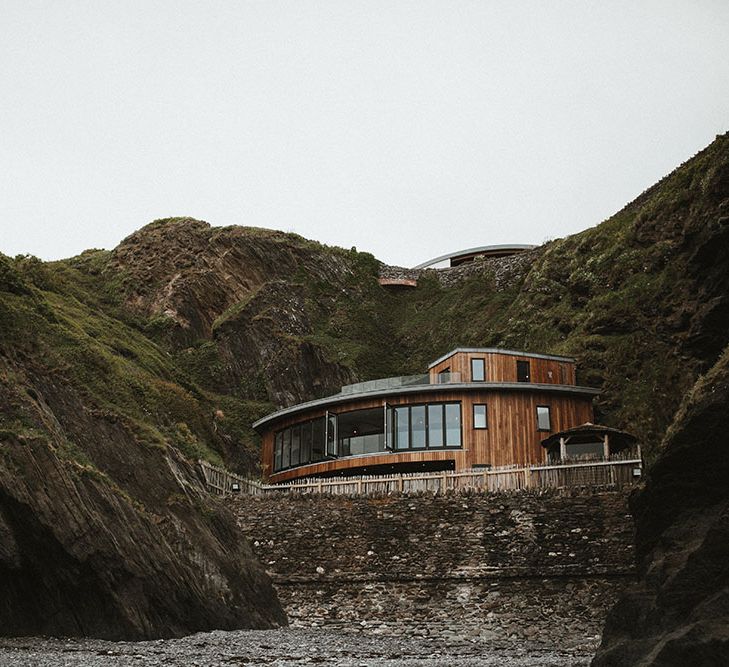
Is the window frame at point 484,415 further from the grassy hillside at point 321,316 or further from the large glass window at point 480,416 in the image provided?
the grassy hillside at point 321,316

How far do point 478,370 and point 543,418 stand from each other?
3273mm

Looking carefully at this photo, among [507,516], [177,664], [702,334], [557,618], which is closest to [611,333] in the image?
[702,334]

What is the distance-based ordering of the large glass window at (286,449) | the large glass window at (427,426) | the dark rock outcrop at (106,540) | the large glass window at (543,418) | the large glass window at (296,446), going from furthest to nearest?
the large glass window at (286,449)
the large glass window at (296,446)
the large glass window at (543,418)
the large glass window at (427,426)
the dark rock outcrop at (106,540)

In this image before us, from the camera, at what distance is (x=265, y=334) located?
5156 centimetres

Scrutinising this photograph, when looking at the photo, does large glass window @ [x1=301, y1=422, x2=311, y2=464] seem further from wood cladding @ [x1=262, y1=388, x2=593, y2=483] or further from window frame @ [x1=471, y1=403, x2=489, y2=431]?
window frame @ [x1=471, y1=403, x2=489, y2=431]

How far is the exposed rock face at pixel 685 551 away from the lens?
10.6 m

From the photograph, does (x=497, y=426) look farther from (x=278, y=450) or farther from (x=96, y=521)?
(x=96, y=521)

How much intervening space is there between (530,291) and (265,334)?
638 inches

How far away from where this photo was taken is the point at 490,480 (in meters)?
25.6

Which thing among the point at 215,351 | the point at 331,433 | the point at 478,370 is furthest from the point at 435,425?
the point at 215,351

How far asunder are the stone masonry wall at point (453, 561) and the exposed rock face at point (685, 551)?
22.0ft

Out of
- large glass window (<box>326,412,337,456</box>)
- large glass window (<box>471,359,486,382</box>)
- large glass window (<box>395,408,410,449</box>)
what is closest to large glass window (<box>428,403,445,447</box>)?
large glass window (<box>395,408,410,449</box>)

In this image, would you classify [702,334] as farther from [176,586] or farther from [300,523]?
[176,586]

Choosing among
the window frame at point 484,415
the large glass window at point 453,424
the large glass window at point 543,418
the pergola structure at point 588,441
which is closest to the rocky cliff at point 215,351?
the pergola structure at point 588,441
